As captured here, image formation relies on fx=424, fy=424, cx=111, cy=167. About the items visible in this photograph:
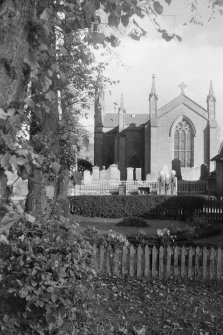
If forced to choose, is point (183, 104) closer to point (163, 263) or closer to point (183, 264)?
point (163, 263)

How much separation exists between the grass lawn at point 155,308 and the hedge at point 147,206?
16672mm

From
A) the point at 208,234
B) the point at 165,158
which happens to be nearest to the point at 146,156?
the point at 165,158

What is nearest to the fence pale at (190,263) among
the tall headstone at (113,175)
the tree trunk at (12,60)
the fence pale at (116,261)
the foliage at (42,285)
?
the fence pale at (116,261)

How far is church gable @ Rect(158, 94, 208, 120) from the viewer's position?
53.2 m

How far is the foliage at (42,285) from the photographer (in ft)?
15.2

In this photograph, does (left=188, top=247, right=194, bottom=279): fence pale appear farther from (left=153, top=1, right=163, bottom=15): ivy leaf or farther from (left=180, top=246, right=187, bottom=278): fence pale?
(left=153, top=1, right=163, bottom=15): ivy leaf

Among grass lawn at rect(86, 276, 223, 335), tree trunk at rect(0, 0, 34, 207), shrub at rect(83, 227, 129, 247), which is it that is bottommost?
grass lawn at rect(86, 276, 223, 335)

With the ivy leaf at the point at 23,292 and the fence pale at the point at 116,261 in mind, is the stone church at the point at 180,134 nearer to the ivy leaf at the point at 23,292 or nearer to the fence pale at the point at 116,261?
the fence pale at the point at 116,261

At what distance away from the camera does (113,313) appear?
6.88 meters

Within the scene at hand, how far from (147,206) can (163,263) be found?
1642 cm

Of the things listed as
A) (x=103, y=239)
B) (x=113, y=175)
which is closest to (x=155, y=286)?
(x=103, y=239)

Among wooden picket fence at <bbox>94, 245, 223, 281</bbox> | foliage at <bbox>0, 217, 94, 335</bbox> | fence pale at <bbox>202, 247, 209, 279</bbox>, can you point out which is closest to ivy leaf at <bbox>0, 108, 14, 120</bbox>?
foliage at <bbox>0, 217, 94, 335</bbox>

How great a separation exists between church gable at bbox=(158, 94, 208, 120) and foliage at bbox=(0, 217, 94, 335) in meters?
49.3

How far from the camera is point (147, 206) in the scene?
2591 cm
